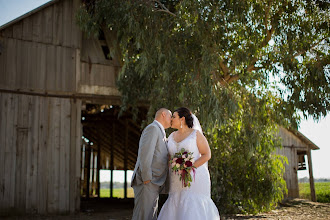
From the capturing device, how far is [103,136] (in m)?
18.0

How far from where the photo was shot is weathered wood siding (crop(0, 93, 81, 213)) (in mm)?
8381

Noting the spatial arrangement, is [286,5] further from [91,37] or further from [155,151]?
[155,151]

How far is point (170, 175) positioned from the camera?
4516 mm

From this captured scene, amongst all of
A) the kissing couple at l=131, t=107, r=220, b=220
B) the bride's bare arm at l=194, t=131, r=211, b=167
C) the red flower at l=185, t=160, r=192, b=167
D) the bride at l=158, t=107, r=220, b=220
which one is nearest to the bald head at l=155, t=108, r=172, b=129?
the kissing couple at l=131, t=107, r=220, b=220

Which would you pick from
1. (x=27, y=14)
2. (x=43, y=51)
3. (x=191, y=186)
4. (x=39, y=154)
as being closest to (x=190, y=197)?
(x=191, y=186)

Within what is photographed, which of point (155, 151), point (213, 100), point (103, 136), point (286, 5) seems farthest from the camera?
point (103, 136)

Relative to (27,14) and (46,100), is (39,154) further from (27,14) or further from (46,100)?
(27,14)

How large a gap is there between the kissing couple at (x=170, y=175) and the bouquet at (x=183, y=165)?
0.23 ft

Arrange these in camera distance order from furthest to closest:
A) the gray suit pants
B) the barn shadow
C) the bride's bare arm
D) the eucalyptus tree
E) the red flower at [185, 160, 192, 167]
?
the barn shadow
the eucalyptus tree
the bride's bare arm
the red flower at [185, 160, 192, 167]
the gray suit pants

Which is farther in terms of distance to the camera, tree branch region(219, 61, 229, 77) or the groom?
tree branch region(219, 61, 229, 77)

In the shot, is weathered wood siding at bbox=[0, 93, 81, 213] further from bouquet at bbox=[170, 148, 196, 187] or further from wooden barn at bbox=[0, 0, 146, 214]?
bouquet at bbox=[170, 148, 196, 187]

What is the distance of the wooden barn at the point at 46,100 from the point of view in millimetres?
8477

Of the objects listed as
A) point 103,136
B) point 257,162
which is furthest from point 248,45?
point 103,136

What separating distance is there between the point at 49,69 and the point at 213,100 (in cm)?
424
